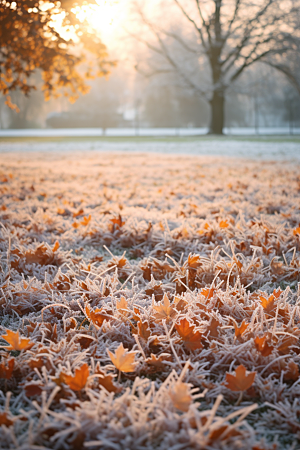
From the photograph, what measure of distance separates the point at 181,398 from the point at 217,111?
88.5 feet

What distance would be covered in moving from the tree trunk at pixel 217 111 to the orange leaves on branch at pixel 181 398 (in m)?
26.5

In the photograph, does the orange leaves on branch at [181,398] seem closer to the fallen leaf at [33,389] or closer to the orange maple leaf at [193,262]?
the fallen leaf at [33,389]

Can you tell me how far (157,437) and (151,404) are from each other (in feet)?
0.26

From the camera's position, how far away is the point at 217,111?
2594 centimetres

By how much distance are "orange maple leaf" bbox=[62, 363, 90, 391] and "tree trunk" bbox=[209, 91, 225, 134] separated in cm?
2649

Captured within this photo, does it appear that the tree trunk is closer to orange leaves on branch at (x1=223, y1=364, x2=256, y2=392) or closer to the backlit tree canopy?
the backlit tree canopy

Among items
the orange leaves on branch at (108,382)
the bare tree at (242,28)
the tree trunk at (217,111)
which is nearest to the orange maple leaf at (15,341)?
the orange leaves on branch at (108,382)

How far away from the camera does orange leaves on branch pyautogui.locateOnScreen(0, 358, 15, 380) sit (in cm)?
111

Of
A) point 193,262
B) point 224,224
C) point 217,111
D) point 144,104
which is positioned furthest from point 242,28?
point 144,104

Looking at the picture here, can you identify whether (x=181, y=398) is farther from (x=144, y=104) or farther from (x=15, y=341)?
(x=144, y=104)

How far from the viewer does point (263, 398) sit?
3.52 feet

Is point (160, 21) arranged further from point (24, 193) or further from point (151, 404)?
point (151, 404)

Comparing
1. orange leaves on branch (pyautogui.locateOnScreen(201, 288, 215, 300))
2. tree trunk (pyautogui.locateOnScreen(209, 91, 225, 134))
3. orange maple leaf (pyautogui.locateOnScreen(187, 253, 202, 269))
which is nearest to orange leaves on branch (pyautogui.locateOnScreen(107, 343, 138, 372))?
orange leaves on branch (pyautogui.locateOnScreen(201, 288, 215, 300))

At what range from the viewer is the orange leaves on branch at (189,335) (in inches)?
49.3
